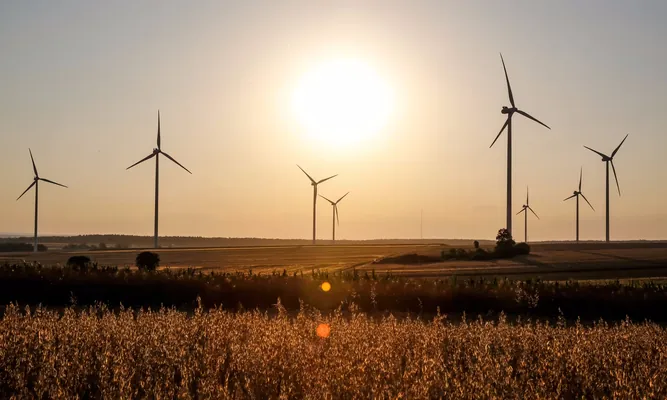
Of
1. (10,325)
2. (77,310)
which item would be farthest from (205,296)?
(10,325)

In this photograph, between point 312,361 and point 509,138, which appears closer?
point 312,361

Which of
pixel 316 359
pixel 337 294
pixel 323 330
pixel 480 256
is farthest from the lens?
pixel 480 256

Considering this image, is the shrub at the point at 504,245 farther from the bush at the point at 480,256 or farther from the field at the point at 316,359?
the field at the point at 316,359

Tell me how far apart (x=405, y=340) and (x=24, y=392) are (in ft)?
22.0

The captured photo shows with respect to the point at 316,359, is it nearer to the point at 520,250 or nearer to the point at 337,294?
the point at 337,294

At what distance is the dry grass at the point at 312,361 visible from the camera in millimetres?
9672

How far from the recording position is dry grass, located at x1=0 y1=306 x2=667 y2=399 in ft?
31.7

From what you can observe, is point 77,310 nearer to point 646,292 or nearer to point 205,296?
point 205,296

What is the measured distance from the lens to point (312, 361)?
36.9 feet

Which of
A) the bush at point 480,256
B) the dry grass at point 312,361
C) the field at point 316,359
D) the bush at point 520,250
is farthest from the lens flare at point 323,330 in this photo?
the bush at point 520,250

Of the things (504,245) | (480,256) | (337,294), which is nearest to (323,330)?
(337,294)

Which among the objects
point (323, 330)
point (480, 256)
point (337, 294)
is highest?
point (323, 330)

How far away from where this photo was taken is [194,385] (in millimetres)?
11367

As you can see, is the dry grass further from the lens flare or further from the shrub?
the shrub
